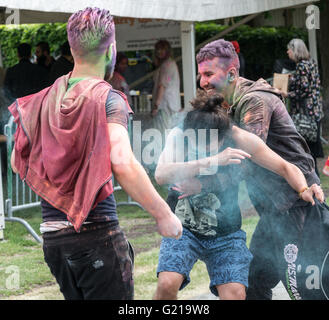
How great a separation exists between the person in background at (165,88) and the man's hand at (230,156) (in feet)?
22.6

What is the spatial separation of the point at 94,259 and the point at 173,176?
33.6 inches

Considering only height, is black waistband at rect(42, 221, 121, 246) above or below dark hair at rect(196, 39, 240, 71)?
below

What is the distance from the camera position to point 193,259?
3.56 meters

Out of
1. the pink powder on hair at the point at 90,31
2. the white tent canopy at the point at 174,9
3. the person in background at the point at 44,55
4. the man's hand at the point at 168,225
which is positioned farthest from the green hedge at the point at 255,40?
the man's hand at the point at 168,225

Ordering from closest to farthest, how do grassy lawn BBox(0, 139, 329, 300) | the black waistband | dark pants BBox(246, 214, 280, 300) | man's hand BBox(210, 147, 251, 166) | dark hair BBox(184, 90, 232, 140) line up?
1. the black waistband
2. man's hand BBox(210, 147, 251, 166)
3. dark hair BBox(184, 90, 232, 140)
4. dark pants BBox(246, 214, 280, 300)
5. grassy lawn BBox(0, 139, 329, 300)

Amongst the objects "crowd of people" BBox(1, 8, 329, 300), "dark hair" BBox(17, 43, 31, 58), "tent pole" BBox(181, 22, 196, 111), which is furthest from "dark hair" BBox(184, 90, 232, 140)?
"dark hair" BBox(17, 43, 31, 58)

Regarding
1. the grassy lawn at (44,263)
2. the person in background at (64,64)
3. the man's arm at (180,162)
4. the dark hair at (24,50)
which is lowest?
the grassy lawn at (44,263)

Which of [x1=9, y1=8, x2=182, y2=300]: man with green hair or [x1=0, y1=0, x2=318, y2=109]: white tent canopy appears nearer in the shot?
[x1=9, y1=8, x2=182, y2=300]: man with green hair

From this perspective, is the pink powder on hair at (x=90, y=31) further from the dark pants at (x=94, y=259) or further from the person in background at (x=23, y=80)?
the person in background at (x=23, y=80)

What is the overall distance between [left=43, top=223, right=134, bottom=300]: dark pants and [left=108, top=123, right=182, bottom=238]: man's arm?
0.75 ft

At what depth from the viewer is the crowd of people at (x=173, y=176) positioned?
270 centimetres

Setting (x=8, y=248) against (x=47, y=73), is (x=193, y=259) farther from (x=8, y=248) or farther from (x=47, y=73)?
(x=47, y=73)

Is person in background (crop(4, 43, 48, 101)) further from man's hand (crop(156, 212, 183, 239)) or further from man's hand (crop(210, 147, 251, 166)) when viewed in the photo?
man's hand (crop(156, 212, 183, 239))

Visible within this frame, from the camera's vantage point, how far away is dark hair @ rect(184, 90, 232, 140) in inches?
136
